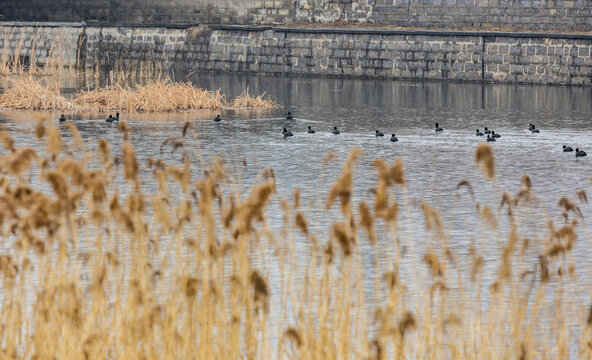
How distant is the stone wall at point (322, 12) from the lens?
129ft

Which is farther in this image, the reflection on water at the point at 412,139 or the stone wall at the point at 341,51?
the stone wall at the point at 341,51

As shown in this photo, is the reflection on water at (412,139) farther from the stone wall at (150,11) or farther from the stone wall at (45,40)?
the stone wall at (150,11)

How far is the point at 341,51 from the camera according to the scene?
3884 cm

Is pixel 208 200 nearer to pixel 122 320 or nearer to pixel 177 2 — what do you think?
pixel 122 320

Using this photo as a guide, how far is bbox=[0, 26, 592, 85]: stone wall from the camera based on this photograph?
3503 cm

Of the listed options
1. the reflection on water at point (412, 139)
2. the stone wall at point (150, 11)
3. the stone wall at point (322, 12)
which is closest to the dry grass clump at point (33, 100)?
the reflection on water at point (412, 139)

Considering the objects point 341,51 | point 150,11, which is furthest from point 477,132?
point 150,11

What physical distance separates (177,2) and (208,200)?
141 ft

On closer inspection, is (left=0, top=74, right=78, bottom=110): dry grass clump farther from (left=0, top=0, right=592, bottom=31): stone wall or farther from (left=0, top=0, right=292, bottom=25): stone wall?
(left=0, top=0, right=292, bottom=25): stone wall

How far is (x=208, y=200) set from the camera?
5.44 meters

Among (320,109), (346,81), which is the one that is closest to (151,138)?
(320,109)

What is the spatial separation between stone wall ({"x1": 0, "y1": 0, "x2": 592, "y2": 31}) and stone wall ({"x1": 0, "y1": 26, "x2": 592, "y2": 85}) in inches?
93.6

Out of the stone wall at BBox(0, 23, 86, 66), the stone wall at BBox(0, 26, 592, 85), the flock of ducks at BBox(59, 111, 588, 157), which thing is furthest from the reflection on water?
the stone wall at BBox(0, 23, 86, 66)

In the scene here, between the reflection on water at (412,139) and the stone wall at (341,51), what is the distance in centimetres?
143
